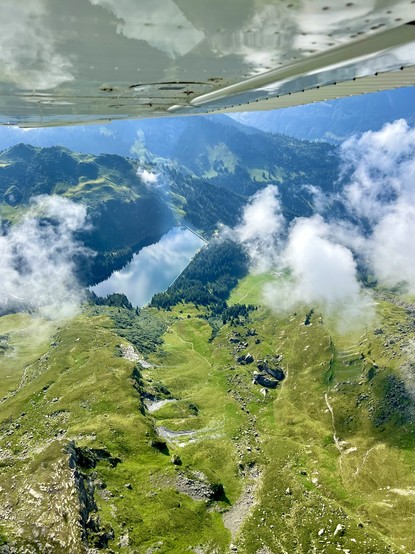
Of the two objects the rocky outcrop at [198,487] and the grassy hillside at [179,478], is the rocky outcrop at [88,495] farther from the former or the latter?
the rocky outcrop at [198,487]

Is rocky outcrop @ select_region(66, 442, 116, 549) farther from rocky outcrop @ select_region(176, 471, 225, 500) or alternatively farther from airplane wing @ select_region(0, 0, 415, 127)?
airplane wing @ select_region(0, 0, 415, 127)

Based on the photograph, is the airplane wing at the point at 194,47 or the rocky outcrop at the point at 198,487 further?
Answer: the rocky outcrop at the point at 198,487

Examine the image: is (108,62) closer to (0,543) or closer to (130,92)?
(130,92)

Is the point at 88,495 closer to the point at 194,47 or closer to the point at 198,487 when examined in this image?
the point at 198,487

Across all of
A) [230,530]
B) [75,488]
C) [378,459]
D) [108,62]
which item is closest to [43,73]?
[108,62]

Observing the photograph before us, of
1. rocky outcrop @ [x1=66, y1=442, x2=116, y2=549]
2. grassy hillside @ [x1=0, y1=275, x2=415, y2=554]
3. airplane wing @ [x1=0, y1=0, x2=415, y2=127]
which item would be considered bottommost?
grassy hillside @ [x1=0, y1=275, x2=415, y2=554]

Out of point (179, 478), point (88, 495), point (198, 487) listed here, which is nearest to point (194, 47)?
point (88, 495)

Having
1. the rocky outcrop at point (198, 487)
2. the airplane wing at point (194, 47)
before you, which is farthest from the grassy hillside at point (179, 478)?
the airplane wing at point (194, 47)

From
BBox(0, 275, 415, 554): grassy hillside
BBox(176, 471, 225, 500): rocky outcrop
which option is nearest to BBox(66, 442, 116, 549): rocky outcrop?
BBox(0, 275, 415, 554): grassy hillside
